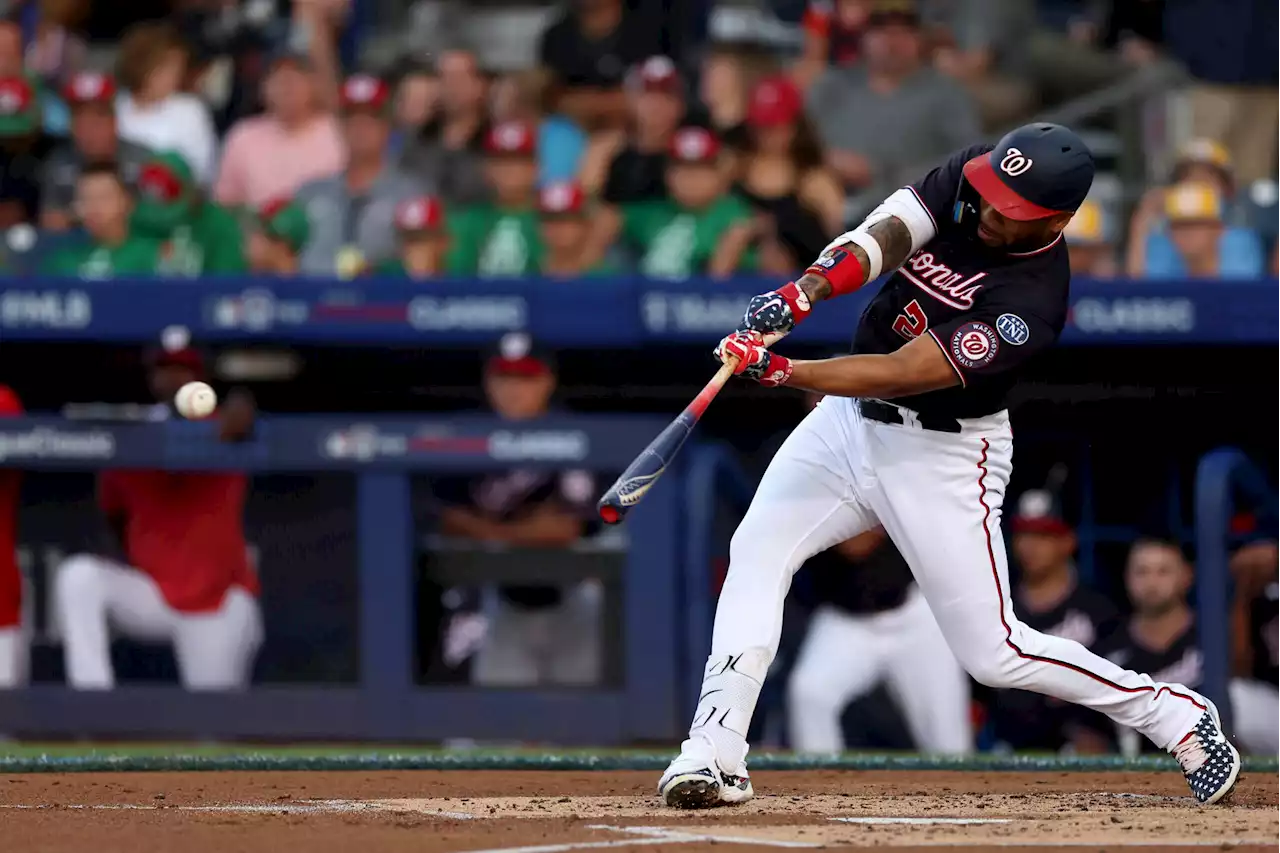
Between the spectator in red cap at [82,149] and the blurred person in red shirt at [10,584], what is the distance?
1253 mm

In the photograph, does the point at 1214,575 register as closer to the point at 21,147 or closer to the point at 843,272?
the point at 843,272

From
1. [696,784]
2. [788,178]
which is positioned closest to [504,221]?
[788,178]

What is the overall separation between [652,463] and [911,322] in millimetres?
651

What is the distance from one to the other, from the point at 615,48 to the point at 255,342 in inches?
93.7

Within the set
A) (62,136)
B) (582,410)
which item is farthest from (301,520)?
(62,136)

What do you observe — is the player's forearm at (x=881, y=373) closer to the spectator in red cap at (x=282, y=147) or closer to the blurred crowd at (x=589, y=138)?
the blurred crowd at (x=589, y=138)

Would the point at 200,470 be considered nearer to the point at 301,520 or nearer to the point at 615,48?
the point at 301,520

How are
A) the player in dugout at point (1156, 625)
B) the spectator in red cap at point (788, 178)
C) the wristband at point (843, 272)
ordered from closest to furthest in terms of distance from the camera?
1. the wristband at point (843, 272)
2. the player in dugout at point (1156, 625)
3. the spectator in red cap at point (788, 178)

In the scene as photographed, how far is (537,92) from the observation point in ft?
29.0

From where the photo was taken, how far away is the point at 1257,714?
22.7 feet

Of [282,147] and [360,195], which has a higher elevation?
[282,147]

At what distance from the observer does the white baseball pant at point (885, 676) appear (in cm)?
695

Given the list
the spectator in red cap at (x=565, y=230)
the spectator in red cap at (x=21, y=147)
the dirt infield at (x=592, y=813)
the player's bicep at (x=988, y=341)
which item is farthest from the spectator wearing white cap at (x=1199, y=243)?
the spectator in red cap at (x=21, y=147)

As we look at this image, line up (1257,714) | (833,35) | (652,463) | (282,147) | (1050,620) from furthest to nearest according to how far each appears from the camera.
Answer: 1. (833,35)
2. (282,147)
3. (1050,620)
4. (1257,714)
5. (652,463)
